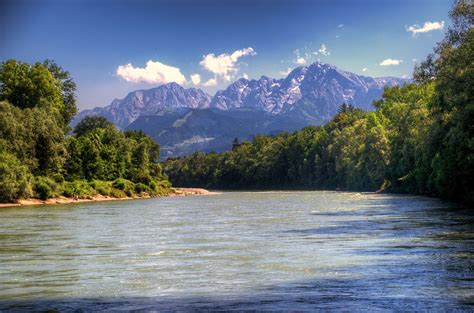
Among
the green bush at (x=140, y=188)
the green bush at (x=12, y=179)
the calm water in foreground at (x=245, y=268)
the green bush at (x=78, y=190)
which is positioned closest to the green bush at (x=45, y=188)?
the green bush at (x=12, y=179)

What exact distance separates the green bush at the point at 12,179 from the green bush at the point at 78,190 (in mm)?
15091

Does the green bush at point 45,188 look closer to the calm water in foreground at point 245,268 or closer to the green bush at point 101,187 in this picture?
the green bush at point 101,187

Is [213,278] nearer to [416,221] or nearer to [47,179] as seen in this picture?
[416,221]

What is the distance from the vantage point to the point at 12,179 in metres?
81.2

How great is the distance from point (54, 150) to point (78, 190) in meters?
9.67

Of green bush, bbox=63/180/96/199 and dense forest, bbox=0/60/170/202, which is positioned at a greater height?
dense forest, bbox=0/60/170/202

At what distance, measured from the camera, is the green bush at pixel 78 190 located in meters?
103

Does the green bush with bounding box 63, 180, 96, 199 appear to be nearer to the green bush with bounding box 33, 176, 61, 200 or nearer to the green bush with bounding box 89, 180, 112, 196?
the green bush with bounding box 89, 180, 112, 196

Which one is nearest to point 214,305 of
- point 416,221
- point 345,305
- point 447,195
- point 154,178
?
point 345,305

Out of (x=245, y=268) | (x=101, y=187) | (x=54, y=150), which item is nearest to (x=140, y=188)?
(x=101, y=187)

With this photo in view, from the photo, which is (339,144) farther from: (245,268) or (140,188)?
(245,268)

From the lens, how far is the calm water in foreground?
15.7 metres

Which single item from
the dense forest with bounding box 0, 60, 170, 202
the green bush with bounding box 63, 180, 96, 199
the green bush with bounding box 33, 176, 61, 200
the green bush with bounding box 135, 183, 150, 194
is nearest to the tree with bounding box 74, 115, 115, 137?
the dense forest with bounding box 0, 60, 170, 202

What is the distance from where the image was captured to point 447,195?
69.1 m
